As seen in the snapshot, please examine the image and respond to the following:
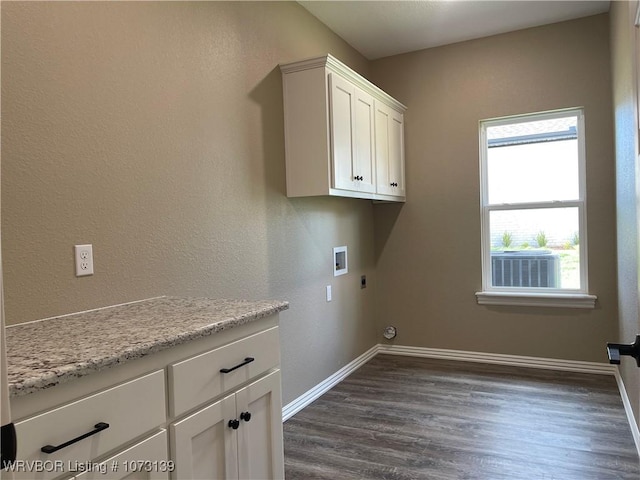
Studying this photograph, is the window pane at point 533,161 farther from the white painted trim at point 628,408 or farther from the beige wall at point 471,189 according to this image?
the white painted trim at point 628,408

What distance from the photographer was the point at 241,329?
1568 mm

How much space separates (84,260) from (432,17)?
3.03 m

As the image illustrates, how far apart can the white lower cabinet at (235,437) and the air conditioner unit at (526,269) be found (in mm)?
2835

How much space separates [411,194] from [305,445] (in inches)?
97.0

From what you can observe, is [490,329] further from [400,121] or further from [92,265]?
[92,265]

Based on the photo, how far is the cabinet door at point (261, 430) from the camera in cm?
156

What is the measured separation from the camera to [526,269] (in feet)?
12.7

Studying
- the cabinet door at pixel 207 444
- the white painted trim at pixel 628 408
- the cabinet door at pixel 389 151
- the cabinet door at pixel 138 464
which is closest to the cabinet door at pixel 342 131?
the cabinet door at pixel 389 151

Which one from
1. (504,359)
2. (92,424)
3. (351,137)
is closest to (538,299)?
(504,359)

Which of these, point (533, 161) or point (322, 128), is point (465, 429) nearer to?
point (322, 128)

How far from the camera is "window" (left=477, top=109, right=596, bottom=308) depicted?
370cm

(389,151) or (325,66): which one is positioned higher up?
(325,66)

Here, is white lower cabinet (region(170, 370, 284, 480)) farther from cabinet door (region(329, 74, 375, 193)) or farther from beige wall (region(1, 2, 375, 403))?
cabinet door (region(329, 74, 375, 193))

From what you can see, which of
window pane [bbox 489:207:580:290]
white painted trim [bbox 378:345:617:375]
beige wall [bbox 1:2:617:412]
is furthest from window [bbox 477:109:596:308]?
white painted trim [bbox 378:345:617:375]
